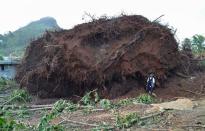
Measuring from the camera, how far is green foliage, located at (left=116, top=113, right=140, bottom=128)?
11034mm

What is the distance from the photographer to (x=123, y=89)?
60.1 feet

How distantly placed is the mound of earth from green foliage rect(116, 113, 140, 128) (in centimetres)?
669

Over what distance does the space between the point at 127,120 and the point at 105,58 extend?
7506 millimetres

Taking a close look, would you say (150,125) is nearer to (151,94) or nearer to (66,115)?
(66,115)

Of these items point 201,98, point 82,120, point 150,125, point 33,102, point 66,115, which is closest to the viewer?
point 150,125

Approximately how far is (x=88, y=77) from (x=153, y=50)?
110 inches

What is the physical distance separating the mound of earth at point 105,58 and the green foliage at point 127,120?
6689 mm

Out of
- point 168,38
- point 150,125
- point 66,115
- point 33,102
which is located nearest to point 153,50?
point 168,38

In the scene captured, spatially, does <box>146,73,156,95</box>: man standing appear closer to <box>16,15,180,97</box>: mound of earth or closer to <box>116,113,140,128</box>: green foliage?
<box>16,15,180,97</box>: mound of earth

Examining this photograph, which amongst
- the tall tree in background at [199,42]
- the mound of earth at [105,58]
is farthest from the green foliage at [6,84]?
the tall tree in background at [199,42]

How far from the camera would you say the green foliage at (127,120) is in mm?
11034

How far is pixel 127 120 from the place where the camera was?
11.3m

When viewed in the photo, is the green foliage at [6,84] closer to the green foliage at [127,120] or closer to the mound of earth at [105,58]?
the mound of earth at [105,58]

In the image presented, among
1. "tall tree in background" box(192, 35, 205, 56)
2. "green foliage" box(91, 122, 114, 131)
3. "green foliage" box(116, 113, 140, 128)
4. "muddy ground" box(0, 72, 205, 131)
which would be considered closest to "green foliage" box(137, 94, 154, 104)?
"muddy ground" box(0, 72, 205, 131)
